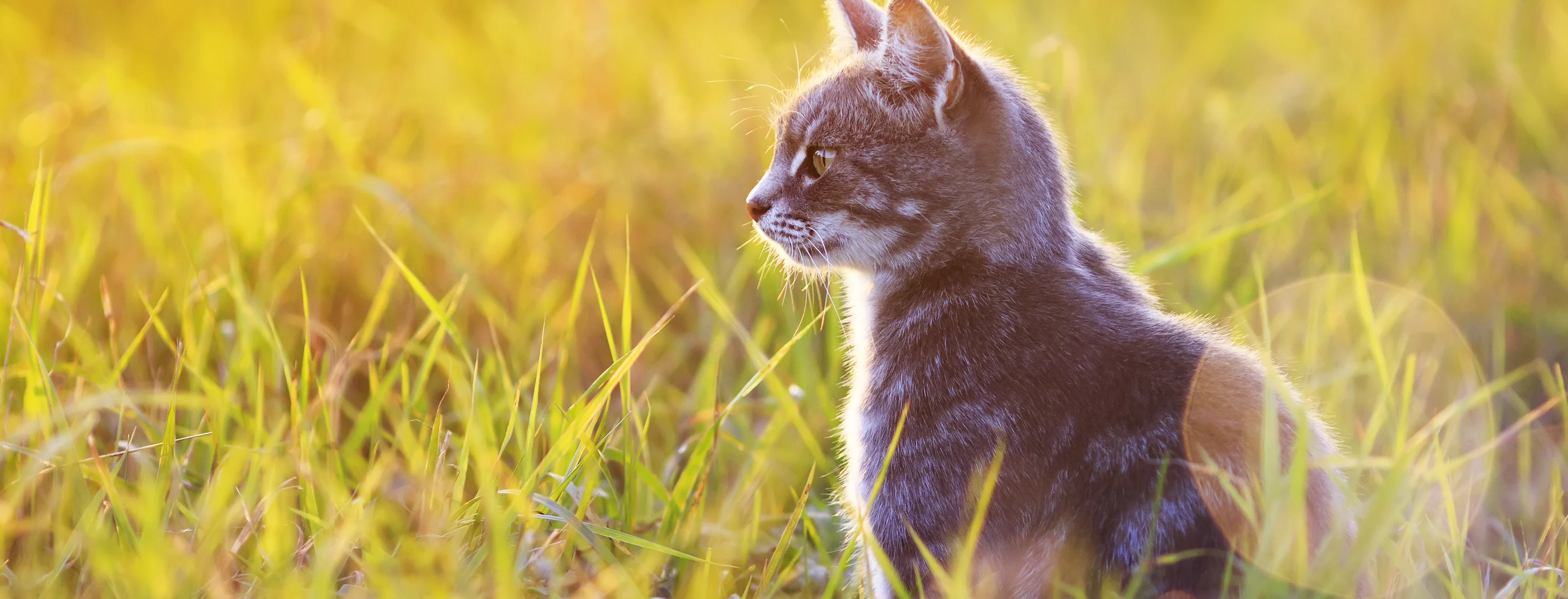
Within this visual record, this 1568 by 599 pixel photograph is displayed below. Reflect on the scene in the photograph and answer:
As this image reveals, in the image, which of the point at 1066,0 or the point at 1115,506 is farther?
the point at 1066,0

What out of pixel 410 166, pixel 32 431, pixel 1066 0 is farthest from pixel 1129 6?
pixel 32 431

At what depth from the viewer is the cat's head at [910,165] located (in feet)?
9.12

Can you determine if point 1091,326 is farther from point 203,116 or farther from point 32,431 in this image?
point 203,116

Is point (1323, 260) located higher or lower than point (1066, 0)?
lower

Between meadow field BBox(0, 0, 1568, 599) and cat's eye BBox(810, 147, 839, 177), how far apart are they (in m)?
→ 0.40

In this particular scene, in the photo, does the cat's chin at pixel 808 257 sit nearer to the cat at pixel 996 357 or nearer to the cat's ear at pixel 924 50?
the cat at pixel 996 357

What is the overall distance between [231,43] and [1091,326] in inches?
241

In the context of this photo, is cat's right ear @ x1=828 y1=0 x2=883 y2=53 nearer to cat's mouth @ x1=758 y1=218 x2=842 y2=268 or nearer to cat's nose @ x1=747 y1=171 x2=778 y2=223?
cat's nose @ x1=747 y1=171 x2=778 y2=223

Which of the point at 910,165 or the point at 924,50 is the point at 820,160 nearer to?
the point at 910,165

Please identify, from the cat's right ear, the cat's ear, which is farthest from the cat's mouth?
the cat's right ear

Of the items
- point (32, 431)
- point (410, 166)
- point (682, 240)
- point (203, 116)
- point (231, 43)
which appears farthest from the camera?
point (231, 43)

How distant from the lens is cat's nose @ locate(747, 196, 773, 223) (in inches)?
119

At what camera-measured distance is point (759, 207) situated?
9.95ft

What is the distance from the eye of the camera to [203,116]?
5.64 metres
